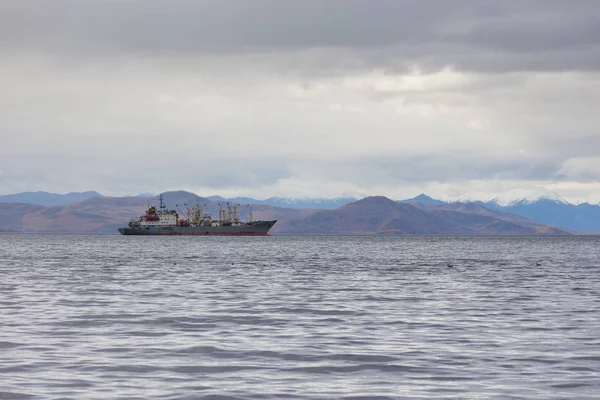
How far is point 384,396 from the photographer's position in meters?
24.4

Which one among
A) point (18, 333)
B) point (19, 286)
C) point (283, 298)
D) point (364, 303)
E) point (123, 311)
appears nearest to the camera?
point (18, 333)

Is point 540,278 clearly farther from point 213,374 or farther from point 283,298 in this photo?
point 213,374

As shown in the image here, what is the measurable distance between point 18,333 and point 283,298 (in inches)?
964

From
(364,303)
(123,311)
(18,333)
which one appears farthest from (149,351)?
(364,303)

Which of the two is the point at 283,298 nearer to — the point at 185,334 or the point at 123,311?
the point at 123,311

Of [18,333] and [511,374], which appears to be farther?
[18,333]

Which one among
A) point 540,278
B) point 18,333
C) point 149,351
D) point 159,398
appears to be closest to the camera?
point 159,398

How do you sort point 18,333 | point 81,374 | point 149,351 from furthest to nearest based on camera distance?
point 18,333 < point 149,351 < point 81,374

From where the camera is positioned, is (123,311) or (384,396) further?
(123,311)

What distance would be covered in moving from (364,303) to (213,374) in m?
28.8

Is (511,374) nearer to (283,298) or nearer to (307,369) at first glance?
(307,369)

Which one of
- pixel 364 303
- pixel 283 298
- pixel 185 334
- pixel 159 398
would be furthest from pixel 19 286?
pixel 159 398

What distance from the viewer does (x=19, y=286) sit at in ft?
230

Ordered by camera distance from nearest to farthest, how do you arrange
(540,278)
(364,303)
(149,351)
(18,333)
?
(149,351) → (18,333) → (364,303) → (540,278)
